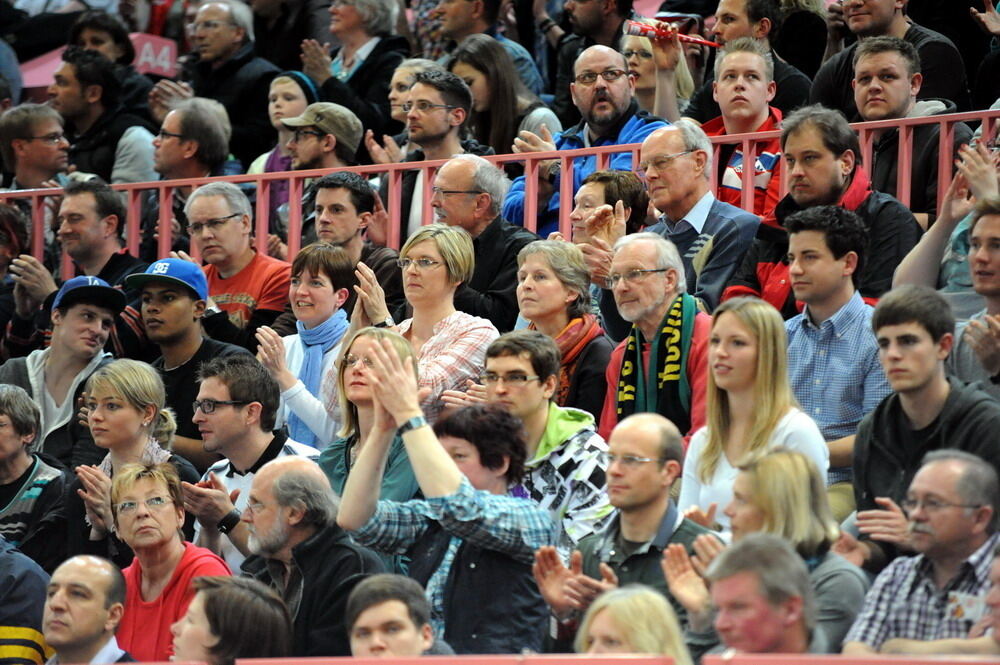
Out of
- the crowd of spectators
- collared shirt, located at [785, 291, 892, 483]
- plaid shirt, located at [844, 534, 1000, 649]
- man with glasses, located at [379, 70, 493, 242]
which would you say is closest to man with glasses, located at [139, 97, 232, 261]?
the crowd of spectators

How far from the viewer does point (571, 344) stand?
693 centimetres

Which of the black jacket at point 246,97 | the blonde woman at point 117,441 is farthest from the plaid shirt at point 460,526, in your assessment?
the black jacket at point 246,97

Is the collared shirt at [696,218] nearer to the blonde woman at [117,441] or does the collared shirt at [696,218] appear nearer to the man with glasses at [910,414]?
the man with glasses at [910,414]

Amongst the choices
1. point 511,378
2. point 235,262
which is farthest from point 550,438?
point 235,262

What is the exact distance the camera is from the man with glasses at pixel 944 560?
193 inches

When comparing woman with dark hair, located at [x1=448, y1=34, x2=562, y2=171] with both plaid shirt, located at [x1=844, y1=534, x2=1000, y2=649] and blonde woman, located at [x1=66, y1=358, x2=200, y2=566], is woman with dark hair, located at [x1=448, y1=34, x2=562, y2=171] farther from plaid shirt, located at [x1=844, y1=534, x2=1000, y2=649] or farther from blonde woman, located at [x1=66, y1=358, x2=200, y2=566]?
plaid shirt, located at [x1=844, y1=534, x2=1000, y2=649]

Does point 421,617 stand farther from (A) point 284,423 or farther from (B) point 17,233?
(B) point 17,233

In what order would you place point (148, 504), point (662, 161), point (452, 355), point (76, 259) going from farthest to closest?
point (76, 259), point (662, 161), point (452, 355), point (148, 504)

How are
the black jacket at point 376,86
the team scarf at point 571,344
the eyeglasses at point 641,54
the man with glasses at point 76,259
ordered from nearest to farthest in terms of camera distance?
the team scarf at point 571,344
the man with glasses at point 76,259
the eyeglasses at point 641,54
the black jacket at point 376,86

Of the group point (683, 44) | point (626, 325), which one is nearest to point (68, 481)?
point (626, 325)

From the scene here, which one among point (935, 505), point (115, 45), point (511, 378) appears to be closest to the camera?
point (935, 505)

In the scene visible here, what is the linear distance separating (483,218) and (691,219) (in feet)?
3.13

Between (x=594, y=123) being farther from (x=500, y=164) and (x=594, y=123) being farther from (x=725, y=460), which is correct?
(x=725, y=460)

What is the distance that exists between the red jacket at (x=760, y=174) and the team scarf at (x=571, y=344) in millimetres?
1129
